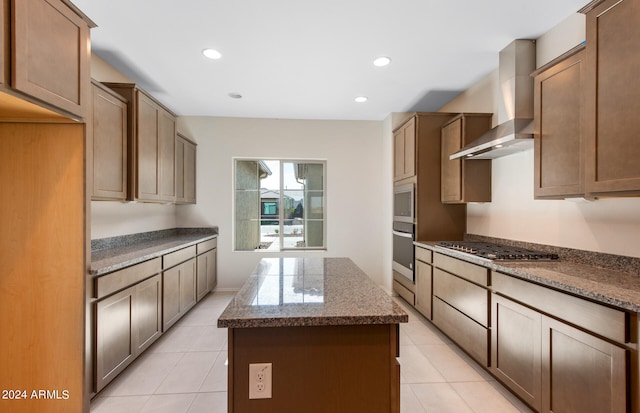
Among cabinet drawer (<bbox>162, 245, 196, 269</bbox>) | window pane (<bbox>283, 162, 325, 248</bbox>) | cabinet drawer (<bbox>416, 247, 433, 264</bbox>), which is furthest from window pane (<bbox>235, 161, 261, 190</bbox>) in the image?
cabinet drawer (<bbox>416, 247, 433, 264</bbox>)

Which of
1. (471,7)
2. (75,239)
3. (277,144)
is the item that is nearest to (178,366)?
(75,239)

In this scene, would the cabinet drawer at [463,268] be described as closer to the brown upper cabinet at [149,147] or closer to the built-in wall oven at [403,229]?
the built-in wall oven at [403,229]

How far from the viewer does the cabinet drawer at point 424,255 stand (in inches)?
122

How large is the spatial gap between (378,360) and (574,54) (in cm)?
222

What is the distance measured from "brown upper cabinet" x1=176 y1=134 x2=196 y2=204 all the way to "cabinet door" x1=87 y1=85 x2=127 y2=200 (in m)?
1.20

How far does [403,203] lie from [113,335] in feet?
11.0

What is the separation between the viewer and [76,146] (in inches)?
68.5

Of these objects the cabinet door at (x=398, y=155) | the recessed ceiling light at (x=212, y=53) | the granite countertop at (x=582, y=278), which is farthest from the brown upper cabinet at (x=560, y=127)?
the recessed ceiling light at (x=212, y=53)

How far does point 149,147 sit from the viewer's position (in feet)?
9.59

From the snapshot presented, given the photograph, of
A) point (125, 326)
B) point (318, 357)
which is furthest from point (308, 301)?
point (125, 326)

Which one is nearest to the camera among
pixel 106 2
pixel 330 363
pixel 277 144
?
pixel 330 363

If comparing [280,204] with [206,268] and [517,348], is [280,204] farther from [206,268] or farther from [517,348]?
[517,348]

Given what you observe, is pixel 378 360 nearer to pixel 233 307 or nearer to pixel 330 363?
pixel 330 363

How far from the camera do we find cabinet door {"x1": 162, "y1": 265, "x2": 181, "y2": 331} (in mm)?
2863
